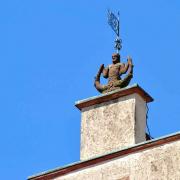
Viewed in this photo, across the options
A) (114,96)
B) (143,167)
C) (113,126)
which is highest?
(114,96)

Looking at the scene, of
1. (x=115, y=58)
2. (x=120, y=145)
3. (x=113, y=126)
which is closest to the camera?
(x=120, y=145)

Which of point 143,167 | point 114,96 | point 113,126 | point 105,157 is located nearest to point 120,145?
point 105,157

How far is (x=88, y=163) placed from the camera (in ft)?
61.3

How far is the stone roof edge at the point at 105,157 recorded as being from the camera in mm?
17984

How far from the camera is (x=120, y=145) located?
1869 centimetres

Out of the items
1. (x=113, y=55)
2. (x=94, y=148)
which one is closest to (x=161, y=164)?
(x=94, y=148)

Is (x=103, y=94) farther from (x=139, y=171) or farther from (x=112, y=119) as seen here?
(x=139, y=171)

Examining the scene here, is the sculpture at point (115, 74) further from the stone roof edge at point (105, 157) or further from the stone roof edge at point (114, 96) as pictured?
the stone roof edge at point (105, 157)

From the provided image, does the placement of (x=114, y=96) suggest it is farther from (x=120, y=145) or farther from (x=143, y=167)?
(x=143, y=167)

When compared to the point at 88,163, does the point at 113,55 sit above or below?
above

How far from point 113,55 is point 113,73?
46 centimetres

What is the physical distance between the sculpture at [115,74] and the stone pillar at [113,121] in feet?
0.78

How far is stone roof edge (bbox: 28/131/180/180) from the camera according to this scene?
18.0 meters

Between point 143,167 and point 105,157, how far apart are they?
863 mm
